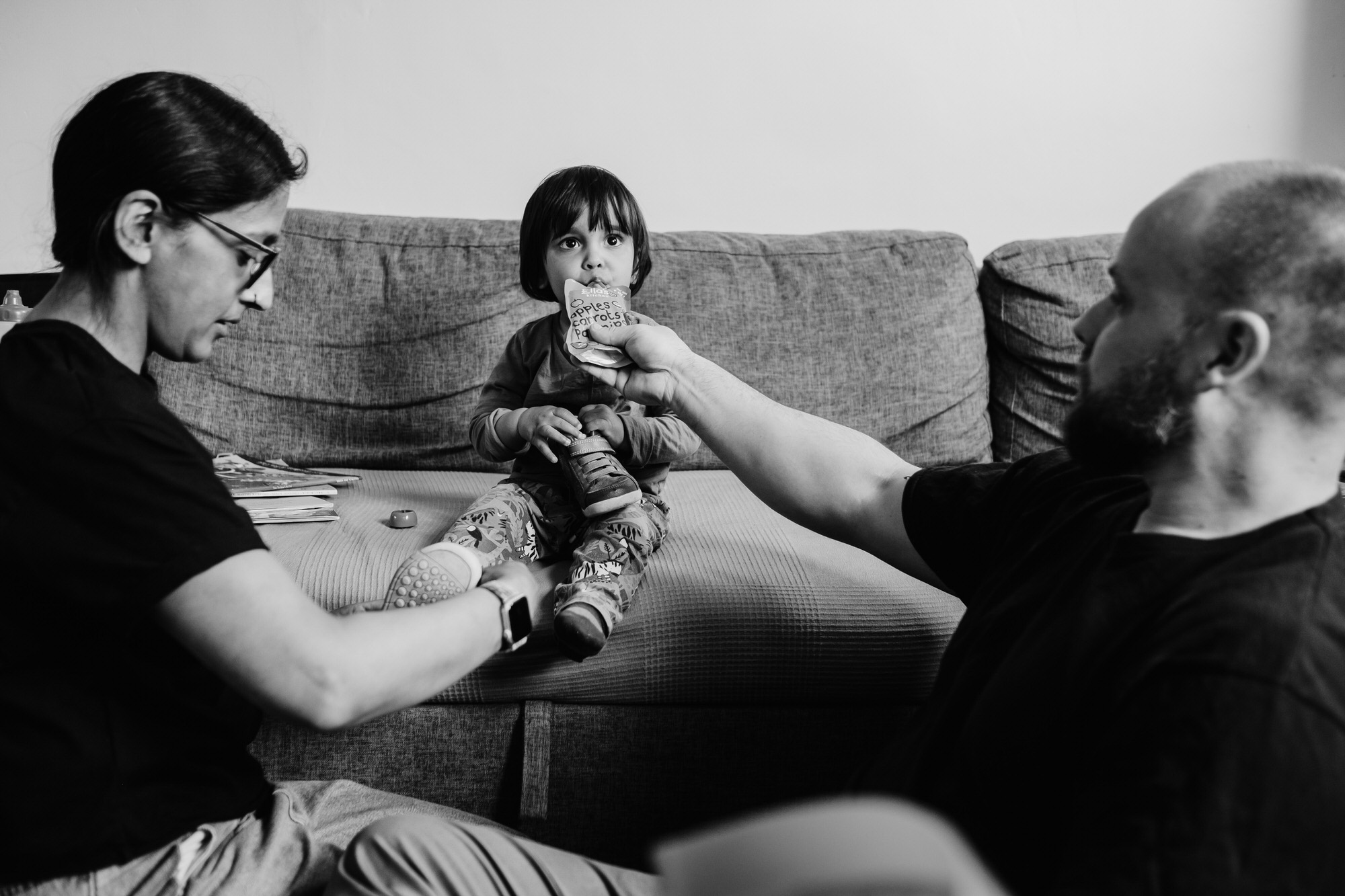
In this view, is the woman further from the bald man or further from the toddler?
the toddler

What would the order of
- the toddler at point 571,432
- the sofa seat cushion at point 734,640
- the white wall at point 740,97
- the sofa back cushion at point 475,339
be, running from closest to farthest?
1. the sofa seat cushion at point 734,640
2. the toddler at point 571,432
3. the sofa back cushion at point 475,339
4. the white wall at point 740,97

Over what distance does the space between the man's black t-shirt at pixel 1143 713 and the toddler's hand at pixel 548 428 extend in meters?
0.89

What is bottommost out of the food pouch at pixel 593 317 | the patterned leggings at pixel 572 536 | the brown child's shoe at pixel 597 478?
the patterned leggings at pixel 572 536

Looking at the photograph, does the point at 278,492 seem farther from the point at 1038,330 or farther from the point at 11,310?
the point at 1038,330

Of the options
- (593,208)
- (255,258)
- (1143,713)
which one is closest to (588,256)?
(593,208)

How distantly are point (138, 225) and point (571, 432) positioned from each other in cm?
95

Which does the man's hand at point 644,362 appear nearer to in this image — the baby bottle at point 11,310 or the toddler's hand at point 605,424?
the toddler's hand at point 605,424

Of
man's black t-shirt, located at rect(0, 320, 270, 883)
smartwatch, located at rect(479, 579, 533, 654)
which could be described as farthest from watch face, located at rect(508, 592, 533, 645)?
man's black t-shirt, located at rect(0, 320, 270, 883)

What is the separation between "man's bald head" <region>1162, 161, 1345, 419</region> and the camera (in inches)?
37.2

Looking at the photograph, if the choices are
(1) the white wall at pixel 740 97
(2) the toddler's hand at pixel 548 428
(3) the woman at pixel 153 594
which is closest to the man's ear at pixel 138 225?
(3) the woman at pixel 153 594

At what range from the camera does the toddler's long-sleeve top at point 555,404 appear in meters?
1.95

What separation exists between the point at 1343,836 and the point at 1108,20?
2759 millimetres

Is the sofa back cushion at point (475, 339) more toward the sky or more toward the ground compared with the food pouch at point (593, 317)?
more toward the ground

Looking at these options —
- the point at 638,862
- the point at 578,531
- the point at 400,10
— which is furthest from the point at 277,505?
the point at 400,10
